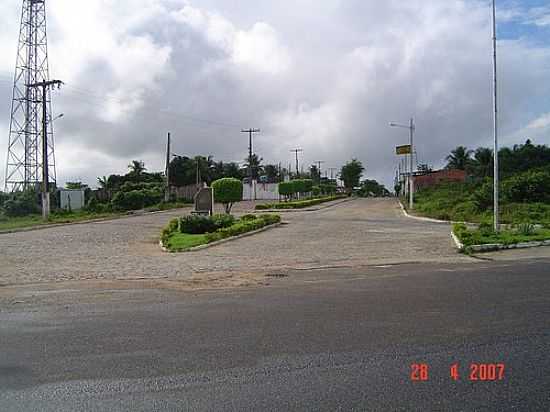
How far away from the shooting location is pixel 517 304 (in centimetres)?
838

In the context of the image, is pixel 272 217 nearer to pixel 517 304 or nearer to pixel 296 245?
pixel 296 245

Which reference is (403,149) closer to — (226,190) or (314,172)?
(226,190)

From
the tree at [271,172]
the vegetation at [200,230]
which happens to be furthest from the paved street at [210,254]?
the tree at [271,172]

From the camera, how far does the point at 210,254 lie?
→ 56.3 ft

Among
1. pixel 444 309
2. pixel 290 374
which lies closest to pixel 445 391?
pixel 290 374

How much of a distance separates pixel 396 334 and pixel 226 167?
89.3 metres

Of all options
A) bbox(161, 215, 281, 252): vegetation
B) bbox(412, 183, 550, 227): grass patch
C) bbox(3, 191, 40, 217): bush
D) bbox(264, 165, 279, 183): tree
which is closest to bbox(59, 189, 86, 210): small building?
bbox(3, 191, 40, 217): bush

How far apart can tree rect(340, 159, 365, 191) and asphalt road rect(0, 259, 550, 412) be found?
103861mm

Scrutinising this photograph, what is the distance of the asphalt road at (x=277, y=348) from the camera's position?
15.6 ft

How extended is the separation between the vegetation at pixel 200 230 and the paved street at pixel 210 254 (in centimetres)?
68

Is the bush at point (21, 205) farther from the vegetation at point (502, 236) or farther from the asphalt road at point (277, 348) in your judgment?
the asphalt road at point (277, 348)

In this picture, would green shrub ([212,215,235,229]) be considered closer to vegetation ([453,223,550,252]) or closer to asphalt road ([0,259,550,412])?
vegetation ([453,223,550,252])

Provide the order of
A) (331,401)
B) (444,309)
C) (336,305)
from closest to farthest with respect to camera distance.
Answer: (331,401)
(444,309)
(336,305)

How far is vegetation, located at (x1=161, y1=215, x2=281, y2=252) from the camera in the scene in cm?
2000
